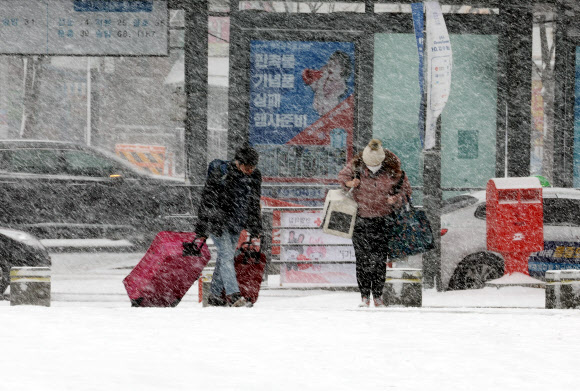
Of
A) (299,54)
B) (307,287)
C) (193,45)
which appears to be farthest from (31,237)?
(299,54)

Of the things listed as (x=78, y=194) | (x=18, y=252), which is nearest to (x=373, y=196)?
(x=78, y=194)

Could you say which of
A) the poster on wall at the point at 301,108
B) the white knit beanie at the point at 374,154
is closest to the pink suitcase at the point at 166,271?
the white knit beanie at the point at 374,154

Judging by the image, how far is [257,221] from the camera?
8727mm

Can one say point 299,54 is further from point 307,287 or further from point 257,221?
point 257,221

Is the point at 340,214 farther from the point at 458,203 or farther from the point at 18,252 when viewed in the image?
the point at 18,252

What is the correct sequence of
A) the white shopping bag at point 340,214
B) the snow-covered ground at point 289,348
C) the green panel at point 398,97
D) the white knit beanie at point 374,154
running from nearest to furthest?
the snow-covered ground at point 289,348 < the white knit beanie at point 374,154 < the white shopping bag at point 340,214 < the green panel at point 398,97

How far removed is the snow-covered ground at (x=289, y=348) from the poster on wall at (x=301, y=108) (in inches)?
163

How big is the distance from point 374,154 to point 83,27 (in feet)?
20.7

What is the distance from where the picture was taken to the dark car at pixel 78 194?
10969mm

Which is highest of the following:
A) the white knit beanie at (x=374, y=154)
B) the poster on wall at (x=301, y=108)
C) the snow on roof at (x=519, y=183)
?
the poster on wall at (x=301, y=108)

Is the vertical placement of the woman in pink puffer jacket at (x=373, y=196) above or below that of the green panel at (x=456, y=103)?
below

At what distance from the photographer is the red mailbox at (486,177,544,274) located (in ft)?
34.9

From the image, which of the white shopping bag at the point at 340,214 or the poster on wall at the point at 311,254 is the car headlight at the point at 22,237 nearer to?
the poster on wall at the point at 311,254

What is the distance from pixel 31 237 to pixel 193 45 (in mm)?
4083
